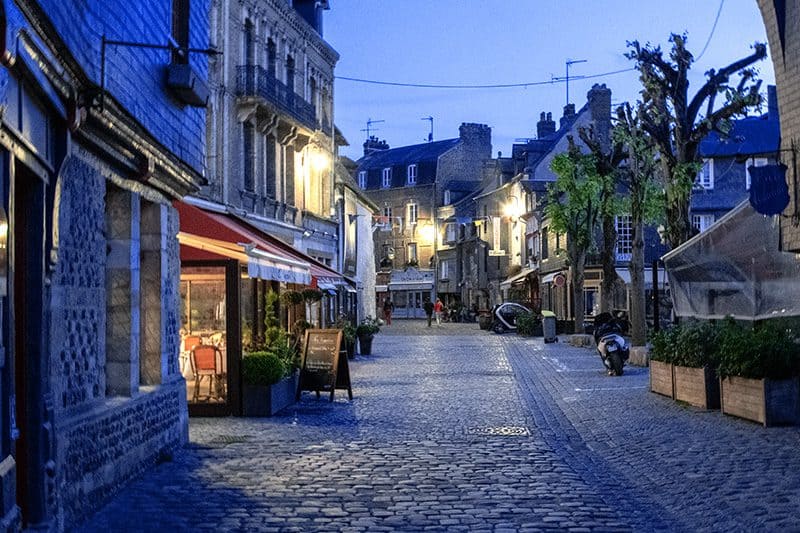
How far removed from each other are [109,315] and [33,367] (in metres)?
3.22

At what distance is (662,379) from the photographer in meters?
17.2

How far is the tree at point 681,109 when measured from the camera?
20.5 metres

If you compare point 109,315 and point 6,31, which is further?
point 109,315

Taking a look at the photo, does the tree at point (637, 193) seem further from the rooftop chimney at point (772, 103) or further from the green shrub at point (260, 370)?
the rooftop chimney at point (772, 103)

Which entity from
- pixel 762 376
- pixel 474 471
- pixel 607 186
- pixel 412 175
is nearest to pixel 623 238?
pixel 607 186

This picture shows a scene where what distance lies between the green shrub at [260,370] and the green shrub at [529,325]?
32.2 m

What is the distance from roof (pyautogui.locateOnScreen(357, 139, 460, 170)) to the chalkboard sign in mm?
71966

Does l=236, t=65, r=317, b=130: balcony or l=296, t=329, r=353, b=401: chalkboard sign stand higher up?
l=236, t=65, r=317, b=130: balcony

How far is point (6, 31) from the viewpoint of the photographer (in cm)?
580

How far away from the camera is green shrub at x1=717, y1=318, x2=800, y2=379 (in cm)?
1309

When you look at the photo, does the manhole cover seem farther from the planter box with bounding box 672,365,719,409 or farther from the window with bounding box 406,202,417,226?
the window with bounding box 406,202,417,226

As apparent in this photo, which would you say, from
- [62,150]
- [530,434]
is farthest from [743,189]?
[62,150]

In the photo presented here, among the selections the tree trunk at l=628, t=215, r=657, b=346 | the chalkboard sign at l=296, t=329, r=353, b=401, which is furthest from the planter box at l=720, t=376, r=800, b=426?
the tree trunk at l=628, t=215, r=657, b=346

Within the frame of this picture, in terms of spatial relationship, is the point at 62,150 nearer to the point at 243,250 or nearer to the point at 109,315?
the point at 109,315
